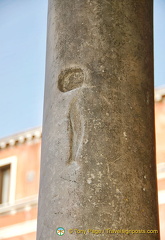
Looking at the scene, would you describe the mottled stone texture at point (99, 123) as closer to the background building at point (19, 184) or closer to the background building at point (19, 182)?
the background building at point (19, 184)

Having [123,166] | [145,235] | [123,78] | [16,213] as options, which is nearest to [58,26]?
[123,78]

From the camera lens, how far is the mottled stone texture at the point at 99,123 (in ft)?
6.57

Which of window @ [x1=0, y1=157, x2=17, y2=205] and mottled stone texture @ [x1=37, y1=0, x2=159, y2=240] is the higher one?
window @ [x1=0, y1=157, x2=17, y2=205]

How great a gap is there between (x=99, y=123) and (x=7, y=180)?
14630 millimetres

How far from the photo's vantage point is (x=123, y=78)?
2211 mm

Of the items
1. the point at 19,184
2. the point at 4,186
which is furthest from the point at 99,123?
the point at 4,186

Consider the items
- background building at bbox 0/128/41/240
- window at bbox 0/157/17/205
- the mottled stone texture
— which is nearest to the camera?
the mottled stone texture

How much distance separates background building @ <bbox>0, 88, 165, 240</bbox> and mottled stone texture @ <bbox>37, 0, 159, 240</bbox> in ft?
43.2

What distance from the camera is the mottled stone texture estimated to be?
2.00 m

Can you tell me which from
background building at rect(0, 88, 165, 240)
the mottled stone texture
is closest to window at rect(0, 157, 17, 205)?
background building at rect(0, 88, 165, 240)

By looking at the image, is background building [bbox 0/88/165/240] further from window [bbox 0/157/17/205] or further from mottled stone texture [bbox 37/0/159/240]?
mottled stone texture [bbox 37/0/159/240]

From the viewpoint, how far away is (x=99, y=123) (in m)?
2.11

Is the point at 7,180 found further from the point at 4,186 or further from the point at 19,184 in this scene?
the point at 19,184

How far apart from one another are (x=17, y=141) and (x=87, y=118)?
14.6m
